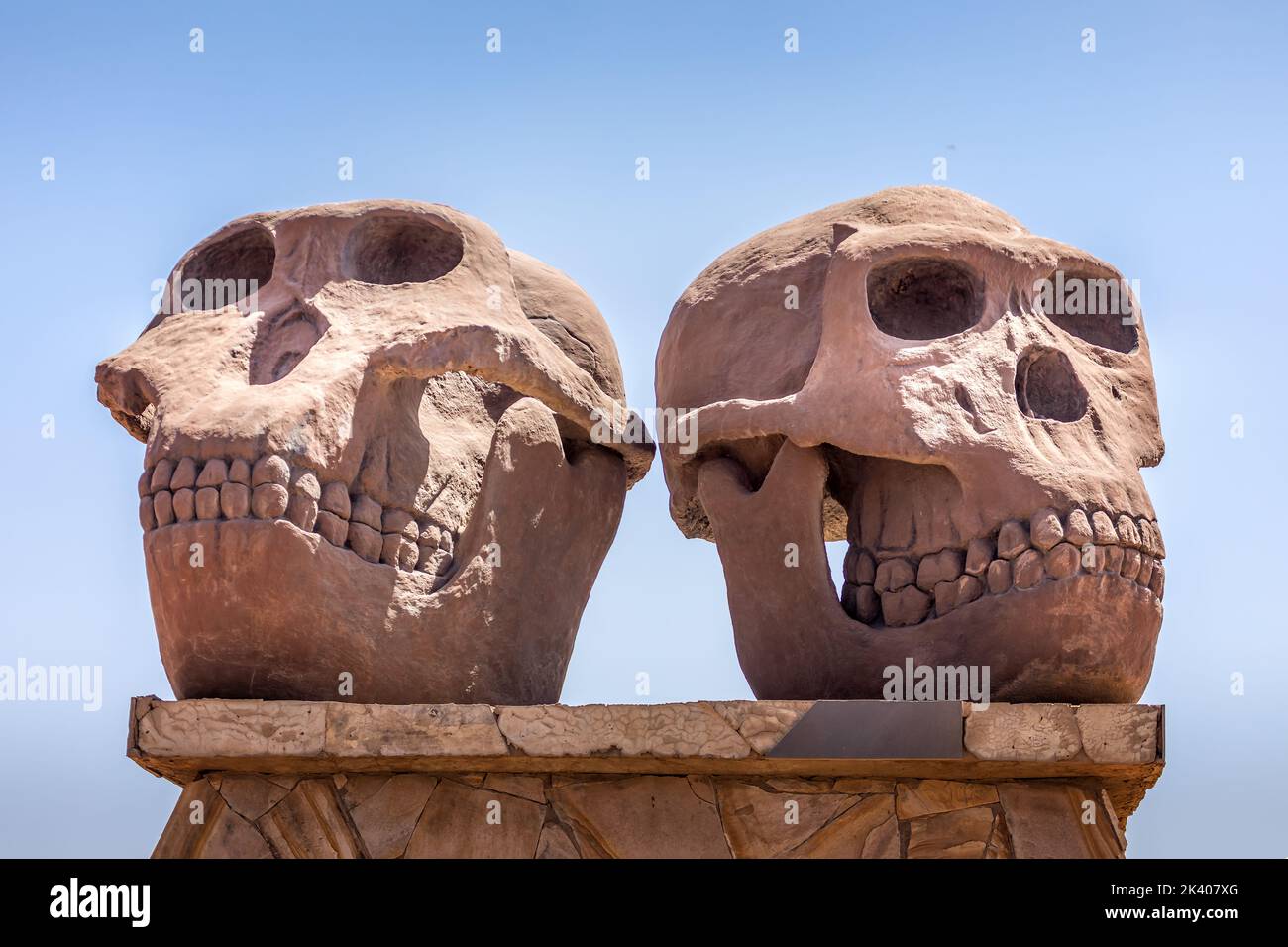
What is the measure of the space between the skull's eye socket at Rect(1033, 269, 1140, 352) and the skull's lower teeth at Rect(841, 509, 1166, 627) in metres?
0.77

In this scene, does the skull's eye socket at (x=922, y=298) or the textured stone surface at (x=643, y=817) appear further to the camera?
the skull's eye socket at (x=922, y=298)

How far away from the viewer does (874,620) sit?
5.21m

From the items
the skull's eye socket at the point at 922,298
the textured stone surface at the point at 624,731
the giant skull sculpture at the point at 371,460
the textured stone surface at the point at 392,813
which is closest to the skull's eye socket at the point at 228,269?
the giant skull sculpture at the point at 371,460

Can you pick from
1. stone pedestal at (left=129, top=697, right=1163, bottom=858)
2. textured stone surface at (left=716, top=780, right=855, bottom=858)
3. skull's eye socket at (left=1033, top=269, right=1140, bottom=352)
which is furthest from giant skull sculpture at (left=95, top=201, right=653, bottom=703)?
skull's eye socket at (left=1033, top=269, right=1140, bottom=352)

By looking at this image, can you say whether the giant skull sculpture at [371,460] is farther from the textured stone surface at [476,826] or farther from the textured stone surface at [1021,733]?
the textured stone surface at [1021,733]

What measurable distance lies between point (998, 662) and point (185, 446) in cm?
233

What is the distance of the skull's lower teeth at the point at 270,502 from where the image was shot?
16.1ft

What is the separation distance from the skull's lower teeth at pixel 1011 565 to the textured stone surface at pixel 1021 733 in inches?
16.0

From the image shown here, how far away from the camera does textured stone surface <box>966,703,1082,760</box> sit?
4574 mm

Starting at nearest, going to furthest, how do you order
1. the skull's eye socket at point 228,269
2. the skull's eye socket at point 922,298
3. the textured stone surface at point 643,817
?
the textured stone surface at point 643,817, the skull's eye socket at point 922,298, the skull's eye socket at point 228,269

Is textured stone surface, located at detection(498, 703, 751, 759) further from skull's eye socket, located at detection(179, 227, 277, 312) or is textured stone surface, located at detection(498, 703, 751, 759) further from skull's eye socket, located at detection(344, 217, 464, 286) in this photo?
skull's eye socket, located at detection(179, 227, 277, 312)

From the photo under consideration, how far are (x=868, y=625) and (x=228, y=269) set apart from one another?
2.33 metres
